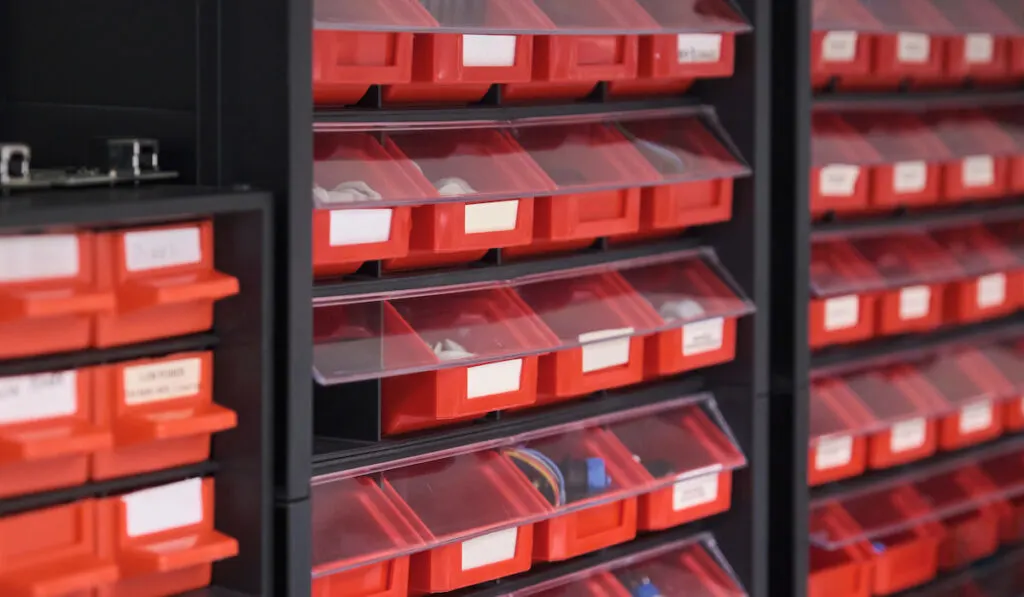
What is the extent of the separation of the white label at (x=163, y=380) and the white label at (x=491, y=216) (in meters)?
0.37

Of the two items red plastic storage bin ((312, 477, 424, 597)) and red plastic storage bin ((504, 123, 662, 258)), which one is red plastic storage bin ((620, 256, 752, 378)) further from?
red plastic storage bin ((312, 477, 424, 597))

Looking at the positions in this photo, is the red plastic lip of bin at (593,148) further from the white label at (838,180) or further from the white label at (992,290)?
the white label at (992,290)

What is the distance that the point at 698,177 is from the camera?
1.90m

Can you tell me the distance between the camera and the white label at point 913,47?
2275 mm

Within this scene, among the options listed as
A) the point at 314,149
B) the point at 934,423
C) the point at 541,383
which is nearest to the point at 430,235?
the point at 314,149

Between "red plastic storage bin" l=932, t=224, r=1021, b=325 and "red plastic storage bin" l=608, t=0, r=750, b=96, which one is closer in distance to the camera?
"red plastic storage bin" l=608, t=0, r=750, b=96

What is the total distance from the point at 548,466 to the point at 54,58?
0.74 m

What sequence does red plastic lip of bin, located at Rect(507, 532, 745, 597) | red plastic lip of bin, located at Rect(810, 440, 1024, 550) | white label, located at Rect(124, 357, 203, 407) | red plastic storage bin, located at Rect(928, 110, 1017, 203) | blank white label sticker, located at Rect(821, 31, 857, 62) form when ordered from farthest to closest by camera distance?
1. red plastic storage bin, located at Rect(928, 110, 1017, 203)
2. red plastic lip of bin, located at Rect(810, 440, 1024, 550)
3. blank white label sticker, located at Rect(821, 31, 857, 62)
4. red plastic lip of bin, located at Rect(507, 532, 745, 597)
5. white label, located at Rect(124, 357, 203, 407)

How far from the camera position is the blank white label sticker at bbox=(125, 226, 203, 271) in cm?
132

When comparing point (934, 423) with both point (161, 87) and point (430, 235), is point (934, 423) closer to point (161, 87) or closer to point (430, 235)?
point (430, 235)

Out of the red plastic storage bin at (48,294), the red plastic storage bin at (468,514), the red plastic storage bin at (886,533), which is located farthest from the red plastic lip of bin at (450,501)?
the red plastic storage bin at (886,533)

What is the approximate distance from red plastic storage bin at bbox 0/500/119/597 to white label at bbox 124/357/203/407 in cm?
11

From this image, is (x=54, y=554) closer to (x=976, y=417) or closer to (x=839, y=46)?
(x=839, y=46)

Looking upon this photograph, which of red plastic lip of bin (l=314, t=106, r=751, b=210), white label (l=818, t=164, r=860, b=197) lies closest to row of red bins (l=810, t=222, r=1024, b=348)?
white label (l=818, t=164, r=860, b=197)
